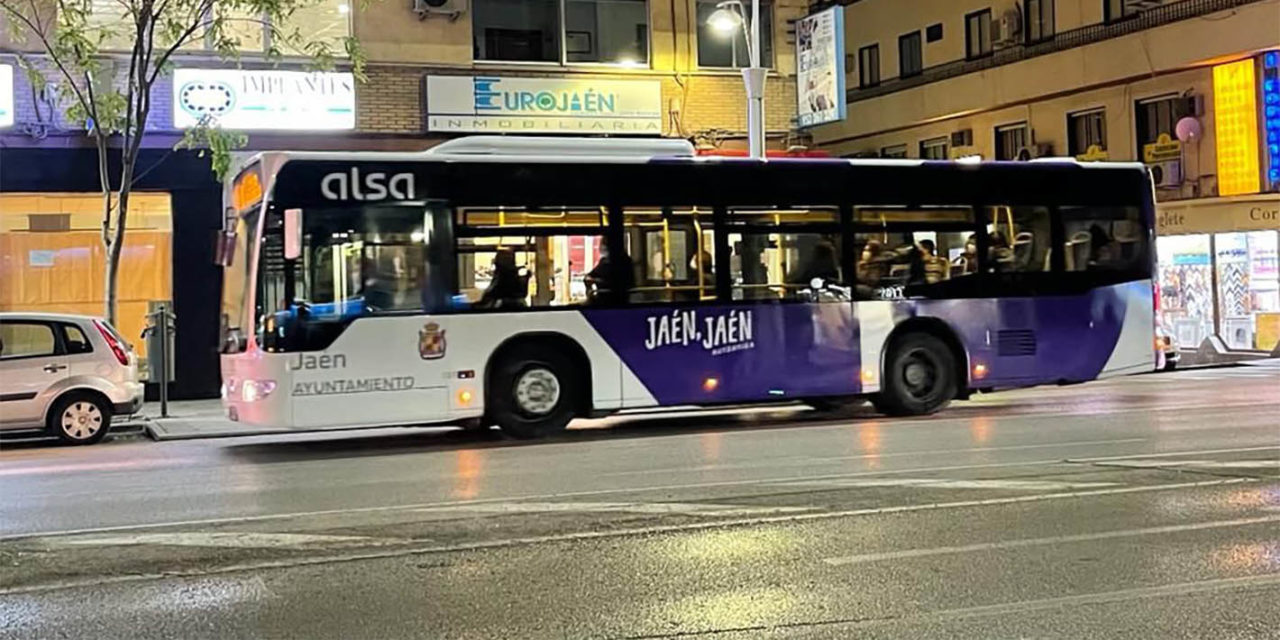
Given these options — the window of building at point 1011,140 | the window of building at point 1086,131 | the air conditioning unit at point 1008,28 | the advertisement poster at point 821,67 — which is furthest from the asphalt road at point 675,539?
the air conditioning unit at point 1008,28

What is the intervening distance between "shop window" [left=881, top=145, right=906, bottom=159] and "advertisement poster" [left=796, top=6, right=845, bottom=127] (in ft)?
43.6

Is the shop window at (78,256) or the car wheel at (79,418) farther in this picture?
the shop window at (78,256)

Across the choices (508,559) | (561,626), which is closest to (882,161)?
(508,559)

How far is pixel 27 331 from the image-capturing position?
14.2 metres

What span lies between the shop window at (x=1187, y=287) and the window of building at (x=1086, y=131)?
10.3ft

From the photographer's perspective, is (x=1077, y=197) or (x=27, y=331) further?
(x=1077, y=197)

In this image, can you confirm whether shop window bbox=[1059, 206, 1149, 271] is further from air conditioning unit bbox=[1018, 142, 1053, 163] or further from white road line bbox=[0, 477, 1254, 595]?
air conditioning unit bbox=[1018, 142, 1053, 163]

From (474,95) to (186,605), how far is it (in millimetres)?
16143

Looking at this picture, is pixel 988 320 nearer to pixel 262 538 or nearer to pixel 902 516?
pixel 902 516

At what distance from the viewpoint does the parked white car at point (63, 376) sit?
14.1 m

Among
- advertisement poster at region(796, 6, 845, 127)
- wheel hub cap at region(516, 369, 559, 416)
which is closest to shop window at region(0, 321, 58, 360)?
wheel hub cap at region(516, 369, 559, 416)

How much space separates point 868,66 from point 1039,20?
7092 mm

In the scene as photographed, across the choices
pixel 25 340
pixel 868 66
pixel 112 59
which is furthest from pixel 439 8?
pixel 868 66

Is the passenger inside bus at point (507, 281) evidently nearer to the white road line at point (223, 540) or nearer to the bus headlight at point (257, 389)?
the bus headlight at point (257, 389)
